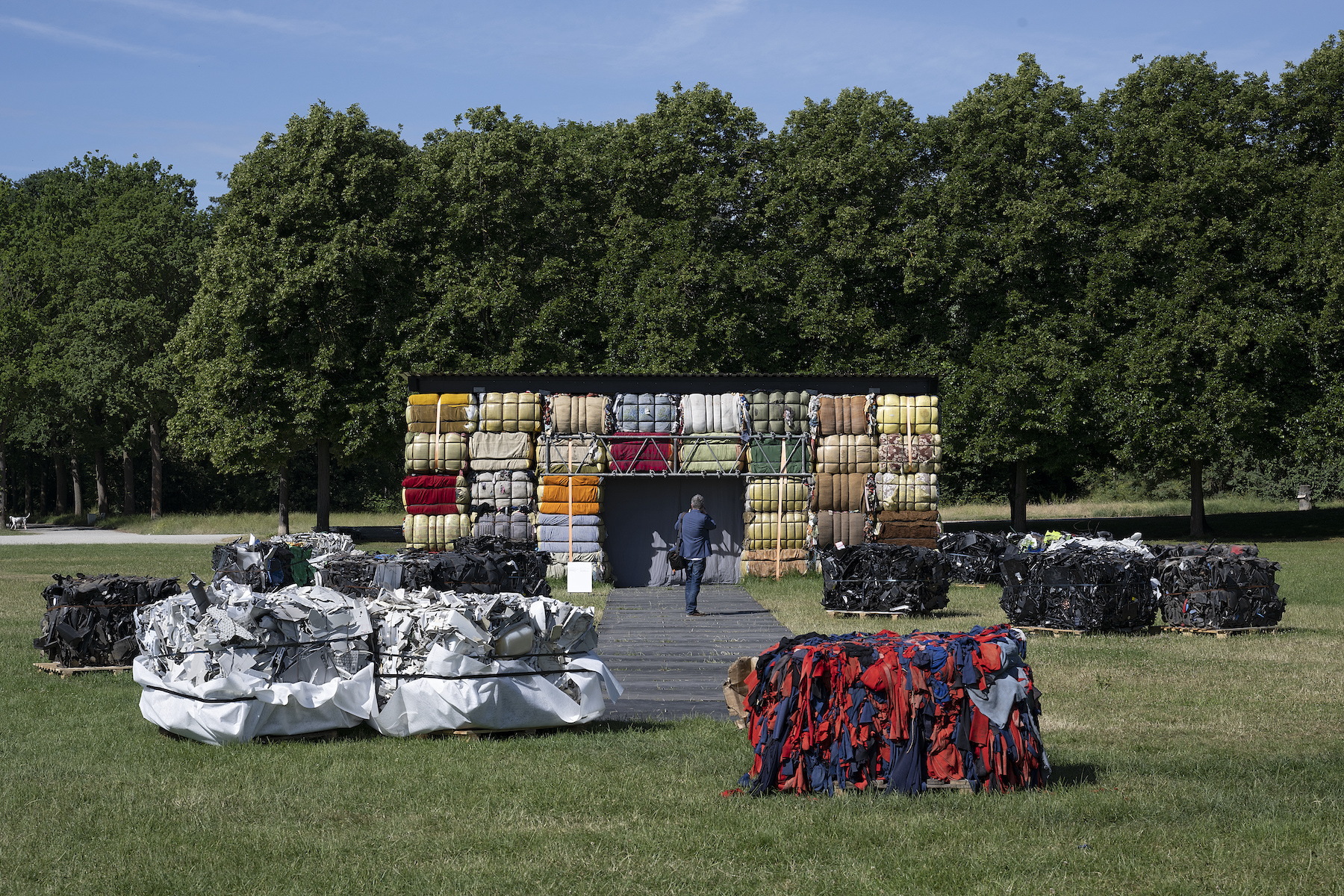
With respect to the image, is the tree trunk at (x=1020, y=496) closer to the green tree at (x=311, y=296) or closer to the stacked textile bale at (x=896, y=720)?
the green tree at (x=311, y=296)

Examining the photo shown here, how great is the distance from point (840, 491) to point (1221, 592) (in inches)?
400

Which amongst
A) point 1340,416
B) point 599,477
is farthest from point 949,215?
point 599,477

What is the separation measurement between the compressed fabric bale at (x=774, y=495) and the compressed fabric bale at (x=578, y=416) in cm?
344

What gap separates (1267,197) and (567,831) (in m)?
39.3

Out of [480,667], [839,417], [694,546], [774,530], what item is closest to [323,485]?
[774,530]

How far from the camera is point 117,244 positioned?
5459cm

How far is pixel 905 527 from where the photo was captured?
A: 89.8 ft

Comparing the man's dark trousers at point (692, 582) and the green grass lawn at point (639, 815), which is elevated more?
the man's dark trousers at point (692, 582)

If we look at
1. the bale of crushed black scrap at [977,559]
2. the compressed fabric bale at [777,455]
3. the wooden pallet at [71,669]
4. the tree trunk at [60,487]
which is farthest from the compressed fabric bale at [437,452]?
the tree trunk at [60,487]

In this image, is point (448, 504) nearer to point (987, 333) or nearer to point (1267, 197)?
point (987, 333)

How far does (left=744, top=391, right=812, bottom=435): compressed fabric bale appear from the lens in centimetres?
2742

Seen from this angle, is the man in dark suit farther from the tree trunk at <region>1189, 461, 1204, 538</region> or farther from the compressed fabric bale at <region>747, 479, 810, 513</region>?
the tree trunk at <region>1189, 461, 1204, 538</region>

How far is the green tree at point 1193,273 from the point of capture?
130 feet

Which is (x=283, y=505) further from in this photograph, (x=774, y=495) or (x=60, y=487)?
(x=774, y=495)
